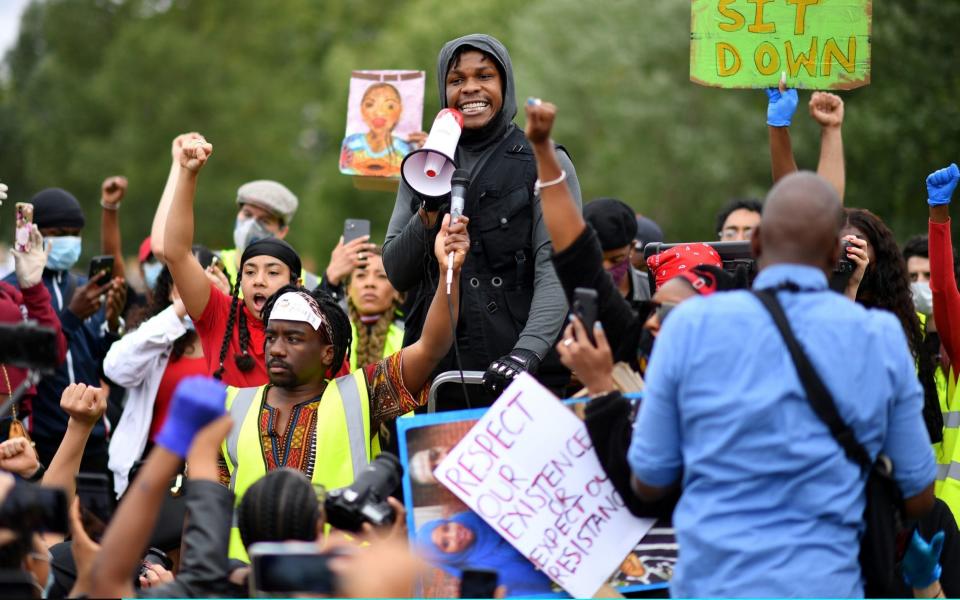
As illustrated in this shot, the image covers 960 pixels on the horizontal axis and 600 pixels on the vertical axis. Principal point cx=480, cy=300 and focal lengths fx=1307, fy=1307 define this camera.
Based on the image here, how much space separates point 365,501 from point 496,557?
505 millimetres

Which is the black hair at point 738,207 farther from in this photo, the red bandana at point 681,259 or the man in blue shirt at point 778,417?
the man in blue shirt at point 778,417

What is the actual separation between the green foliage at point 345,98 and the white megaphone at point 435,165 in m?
13.4

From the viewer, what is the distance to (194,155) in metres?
5.88

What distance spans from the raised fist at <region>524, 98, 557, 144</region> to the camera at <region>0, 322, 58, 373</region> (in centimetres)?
174

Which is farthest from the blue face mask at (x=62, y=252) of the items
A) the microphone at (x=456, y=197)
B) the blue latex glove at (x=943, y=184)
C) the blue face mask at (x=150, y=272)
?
the blue latex glove at (x=943, y=184)

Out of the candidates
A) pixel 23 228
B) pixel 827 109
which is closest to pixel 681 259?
pixel 827 109

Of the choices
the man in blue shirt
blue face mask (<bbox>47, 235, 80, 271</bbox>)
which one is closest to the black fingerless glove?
the man in blue shirt

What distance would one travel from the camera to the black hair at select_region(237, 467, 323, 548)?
14.0 ft

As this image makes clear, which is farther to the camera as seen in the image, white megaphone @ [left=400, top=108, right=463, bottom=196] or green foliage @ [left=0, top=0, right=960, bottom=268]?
green foliage @ [left=0, top=0, right=960, bottom=268]

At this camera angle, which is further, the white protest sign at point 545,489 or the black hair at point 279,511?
the white protest sign at point 545,489

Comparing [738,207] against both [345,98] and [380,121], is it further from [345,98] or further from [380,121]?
[345,98]

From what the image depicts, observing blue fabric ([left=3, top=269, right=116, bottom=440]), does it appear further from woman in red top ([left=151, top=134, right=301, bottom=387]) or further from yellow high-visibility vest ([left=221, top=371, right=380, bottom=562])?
yellow high-visibility vest ([left=221, top=371, right=380, bottom=562])

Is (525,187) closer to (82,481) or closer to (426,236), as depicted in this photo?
(426,236)

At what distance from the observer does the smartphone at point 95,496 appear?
445cm
